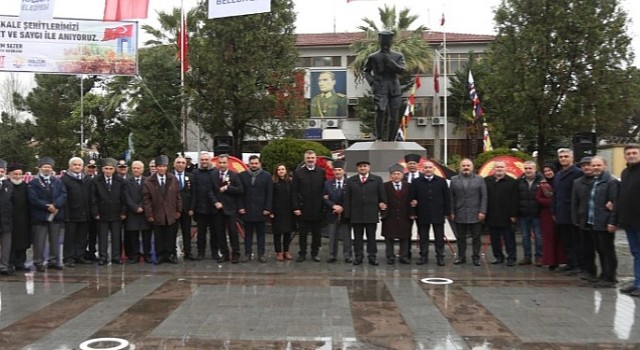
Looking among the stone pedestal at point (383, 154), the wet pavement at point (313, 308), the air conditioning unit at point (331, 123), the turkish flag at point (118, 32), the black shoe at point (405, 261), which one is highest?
the turkish flag at point (118, 32)

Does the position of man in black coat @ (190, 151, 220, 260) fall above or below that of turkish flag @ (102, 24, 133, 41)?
below

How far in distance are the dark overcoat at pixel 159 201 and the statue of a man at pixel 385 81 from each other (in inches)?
215

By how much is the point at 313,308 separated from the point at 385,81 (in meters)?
7.74

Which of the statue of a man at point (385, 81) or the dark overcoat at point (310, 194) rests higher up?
the statue of a man at point (385, 81)

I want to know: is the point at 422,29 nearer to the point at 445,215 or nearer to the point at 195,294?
the point at 445,215

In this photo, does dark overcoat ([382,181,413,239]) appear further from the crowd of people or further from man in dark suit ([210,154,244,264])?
man in dark suit ([210,154,244,264])

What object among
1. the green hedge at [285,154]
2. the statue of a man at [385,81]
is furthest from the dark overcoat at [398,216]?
the green hedge at [285,154]

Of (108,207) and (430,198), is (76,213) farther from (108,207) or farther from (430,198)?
(430,198)

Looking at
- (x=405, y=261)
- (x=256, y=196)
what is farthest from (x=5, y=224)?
(x=405, y=261)

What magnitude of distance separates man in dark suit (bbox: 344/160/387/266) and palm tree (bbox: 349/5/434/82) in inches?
1088

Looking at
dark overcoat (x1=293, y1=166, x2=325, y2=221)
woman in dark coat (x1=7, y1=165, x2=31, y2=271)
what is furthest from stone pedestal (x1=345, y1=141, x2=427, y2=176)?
woman in dark coat (x1=7, y1=165, x2=31, y2=271)

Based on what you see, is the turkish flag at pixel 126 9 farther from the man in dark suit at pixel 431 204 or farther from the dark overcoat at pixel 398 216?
the man in dark suit at pixel 431 204

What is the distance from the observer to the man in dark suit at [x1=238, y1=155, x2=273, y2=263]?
10250 millimetres

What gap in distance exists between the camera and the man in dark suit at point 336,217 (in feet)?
33.5
